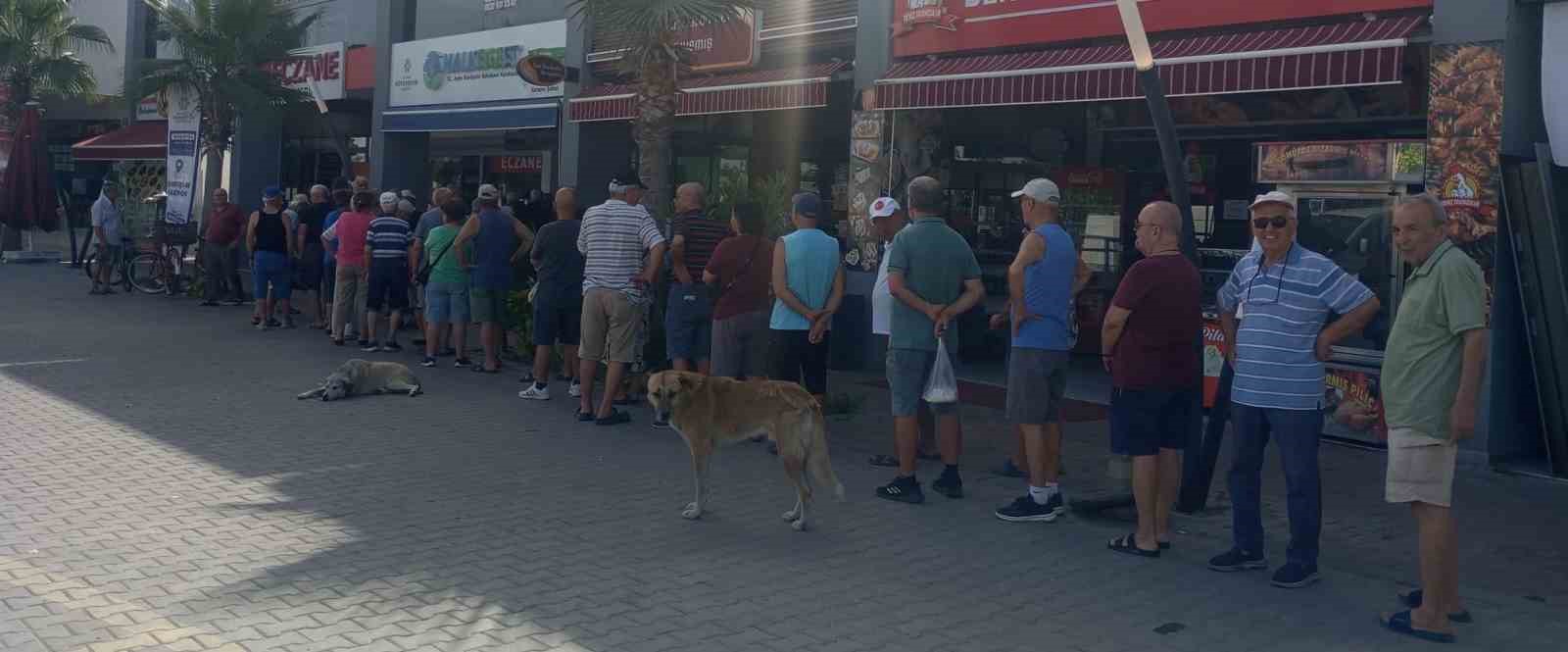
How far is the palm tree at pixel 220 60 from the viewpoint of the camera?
74.4ft

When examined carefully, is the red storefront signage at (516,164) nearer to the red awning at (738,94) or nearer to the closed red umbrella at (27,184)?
the red awning at (738,94)

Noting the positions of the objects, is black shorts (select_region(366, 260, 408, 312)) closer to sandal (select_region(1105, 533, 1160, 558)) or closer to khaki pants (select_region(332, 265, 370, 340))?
khaki pants (select_region(332, 265, 370, 340))

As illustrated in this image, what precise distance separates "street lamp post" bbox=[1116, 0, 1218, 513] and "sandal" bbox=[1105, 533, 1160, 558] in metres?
0.61

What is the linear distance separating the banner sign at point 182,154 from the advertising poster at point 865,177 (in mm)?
12025

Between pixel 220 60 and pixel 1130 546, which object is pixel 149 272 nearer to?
pixel 220 60

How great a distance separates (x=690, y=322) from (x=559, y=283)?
1.41 meters

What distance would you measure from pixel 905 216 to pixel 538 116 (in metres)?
6.86

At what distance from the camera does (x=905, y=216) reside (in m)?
13.2

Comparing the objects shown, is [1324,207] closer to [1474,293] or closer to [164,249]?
[1474,293]

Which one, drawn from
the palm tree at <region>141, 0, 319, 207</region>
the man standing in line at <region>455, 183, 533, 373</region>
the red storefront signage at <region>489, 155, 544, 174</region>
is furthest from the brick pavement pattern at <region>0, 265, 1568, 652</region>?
the palm tree at <region>141, 0, 319, 207</region>

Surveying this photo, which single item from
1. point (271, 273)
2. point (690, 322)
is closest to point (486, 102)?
point (271, 273)

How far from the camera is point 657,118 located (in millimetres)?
12844

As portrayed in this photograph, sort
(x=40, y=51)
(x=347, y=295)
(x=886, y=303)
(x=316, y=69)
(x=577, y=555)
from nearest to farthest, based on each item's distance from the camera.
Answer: (x=577, y=555) → (x=886, y=303) → (x=347, y=295) → (x=316, y=69) → (x=40, y=51)

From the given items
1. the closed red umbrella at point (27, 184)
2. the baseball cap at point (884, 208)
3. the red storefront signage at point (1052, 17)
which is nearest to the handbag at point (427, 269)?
the red storefront signage at point (1052, 17)
